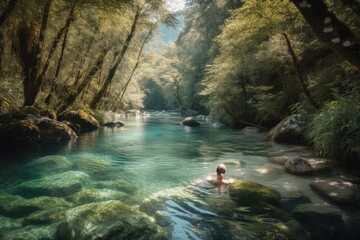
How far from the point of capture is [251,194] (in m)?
5.57

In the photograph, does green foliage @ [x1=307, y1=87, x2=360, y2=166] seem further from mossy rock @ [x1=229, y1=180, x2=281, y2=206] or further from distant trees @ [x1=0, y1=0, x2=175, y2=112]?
distant trees @ [x1=0, y1=0, x2=175, y2=112]

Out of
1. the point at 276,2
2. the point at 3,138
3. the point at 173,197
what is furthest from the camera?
the point at 3,138

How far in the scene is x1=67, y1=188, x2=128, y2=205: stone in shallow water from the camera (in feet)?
17.2

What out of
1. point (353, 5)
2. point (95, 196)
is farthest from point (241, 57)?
point (95, 196)

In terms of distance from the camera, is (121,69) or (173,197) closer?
(173,197)

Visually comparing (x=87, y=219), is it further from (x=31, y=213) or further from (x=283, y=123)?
(x=283, y=123)

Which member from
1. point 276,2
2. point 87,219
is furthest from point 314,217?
point 276,2

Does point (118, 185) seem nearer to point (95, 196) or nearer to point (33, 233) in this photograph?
point (95, 196)

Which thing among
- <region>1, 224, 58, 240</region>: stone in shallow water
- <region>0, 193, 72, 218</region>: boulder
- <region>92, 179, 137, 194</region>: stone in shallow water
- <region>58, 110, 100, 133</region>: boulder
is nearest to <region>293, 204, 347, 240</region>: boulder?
<region>92, 179, 137, 194</region>: stone in shallow water

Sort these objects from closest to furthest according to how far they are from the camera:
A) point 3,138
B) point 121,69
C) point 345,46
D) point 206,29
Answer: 1. point 345,46
2. point 3,138
3. point 121,69
4. point 206,29

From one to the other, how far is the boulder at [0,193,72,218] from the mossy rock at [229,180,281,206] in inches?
124

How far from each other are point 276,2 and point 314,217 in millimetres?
8025

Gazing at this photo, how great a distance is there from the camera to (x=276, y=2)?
9883mm

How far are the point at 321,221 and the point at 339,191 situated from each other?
1.48m
